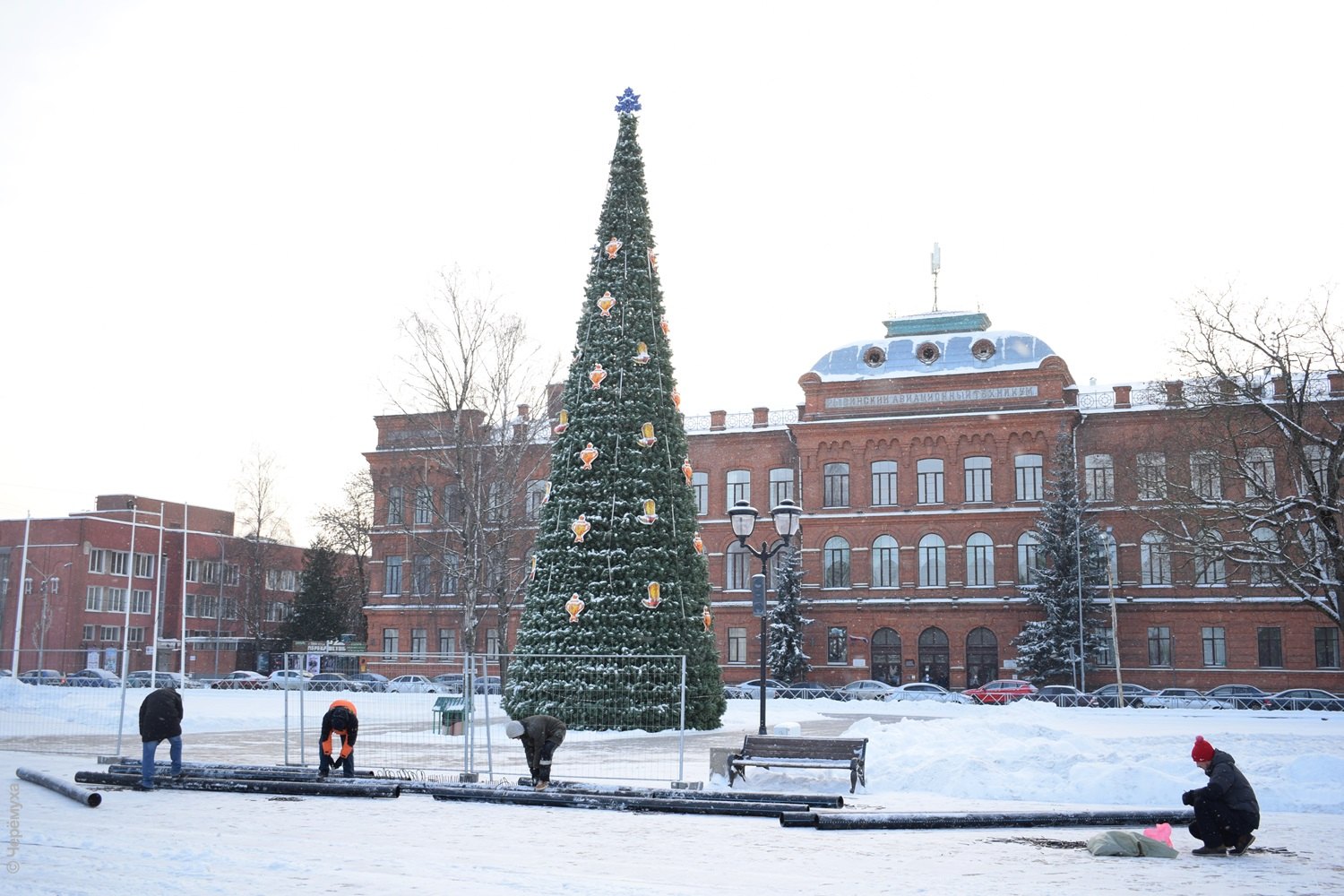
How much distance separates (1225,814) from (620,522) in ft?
54.4

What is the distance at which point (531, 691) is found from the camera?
25.0 meters

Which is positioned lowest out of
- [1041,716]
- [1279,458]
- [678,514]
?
[1041,716]

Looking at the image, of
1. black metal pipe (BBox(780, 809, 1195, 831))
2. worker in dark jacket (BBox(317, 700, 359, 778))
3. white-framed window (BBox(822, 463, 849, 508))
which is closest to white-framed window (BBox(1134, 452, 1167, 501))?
white-framed window (BBox(822, 463, 849, 508))

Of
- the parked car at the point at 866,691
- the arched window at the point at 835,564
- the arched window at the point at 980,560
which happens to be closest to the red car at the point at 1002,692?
the parked car at the point at 866,691

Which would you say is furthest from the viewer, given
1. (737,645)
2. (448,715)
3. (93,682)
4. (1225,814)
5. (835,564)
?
(737,645)

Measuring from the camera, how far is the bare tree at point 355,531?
2707 inches

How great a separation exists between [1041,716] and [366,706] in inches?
858

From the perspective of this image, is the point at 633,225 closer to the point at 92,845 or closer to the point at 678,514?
the point at 678,514

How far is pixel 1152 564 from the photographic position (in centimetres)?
5178

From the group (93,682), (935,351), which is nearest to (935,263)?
(935,351)

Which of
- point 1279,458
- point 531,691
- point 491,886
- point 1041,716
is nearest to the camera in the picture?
point 491,886

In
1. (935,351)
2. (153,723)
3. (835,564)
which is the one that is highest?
(935,351)

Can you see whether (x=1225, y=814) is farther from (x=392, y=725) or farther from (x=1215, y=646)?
(x=1215, y=646)

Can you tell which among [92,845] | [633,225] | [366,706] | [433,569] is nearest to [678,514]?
[633,225]
